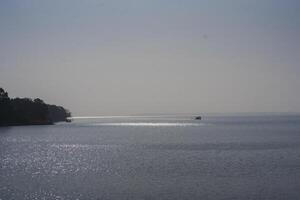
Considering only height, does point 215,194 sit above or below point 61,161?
below

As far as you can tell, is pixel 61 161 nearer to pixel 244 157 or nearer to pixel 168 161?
pixel 168 161

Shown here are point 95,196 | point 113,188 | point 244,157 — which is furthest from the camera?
point 244,157

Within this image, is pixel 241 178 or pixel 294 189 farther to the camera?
pixel 241 178

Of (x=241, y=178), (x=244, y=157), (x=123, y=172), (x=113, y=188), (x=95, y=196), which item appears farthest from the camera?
(x=244, y=157)

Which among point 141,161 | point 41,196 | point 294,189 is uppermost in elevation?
point 141,161

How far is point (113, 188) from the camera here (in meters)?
48.7

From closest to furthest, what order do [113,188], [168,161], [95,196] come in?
[95,196]
[113,188]
[168,161]

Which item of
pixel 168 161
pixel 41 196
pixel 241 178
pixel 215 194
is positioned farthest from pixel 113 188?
pixel 168 161

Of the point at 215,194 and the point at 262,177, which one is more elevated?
the point at 262,177

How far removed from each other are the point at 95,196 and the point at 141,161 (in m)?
32.8

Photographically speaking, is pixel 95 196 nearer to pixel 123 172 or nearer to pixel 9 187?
pixel 9 187

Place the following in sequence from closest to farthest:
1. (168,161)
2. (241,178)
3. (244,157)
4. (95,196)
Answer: (95,196) < (241,178) < (168,161) < (244,157)

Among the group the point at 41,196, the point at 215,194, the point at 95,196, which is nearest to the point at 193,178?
the point at 215,194

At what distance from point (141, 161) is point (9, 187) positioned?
100 ft
